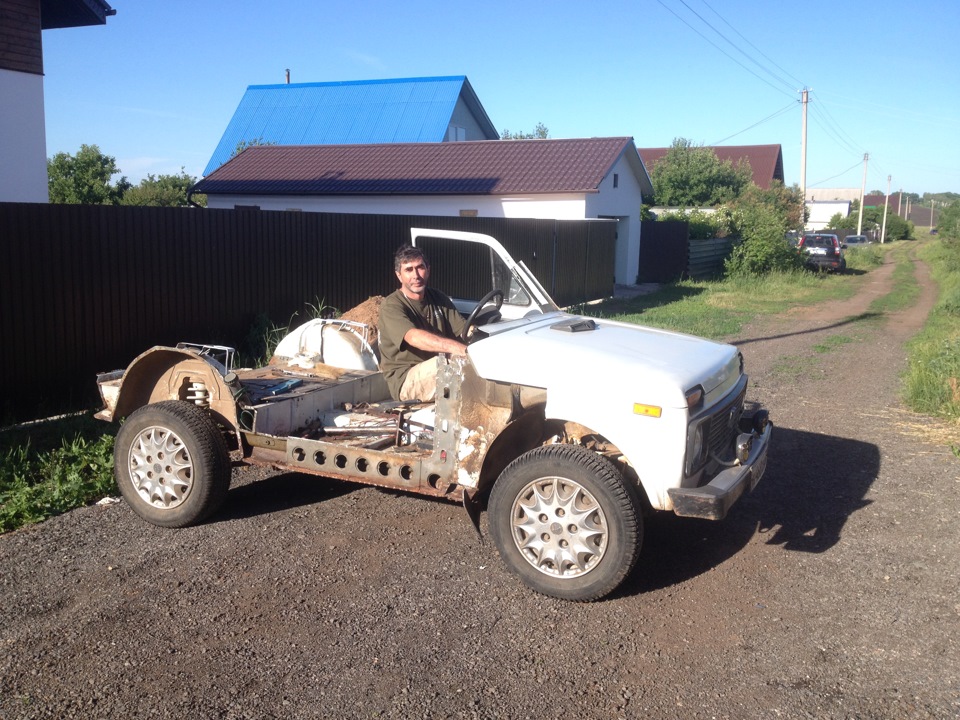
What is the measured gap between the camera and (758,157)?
55.3 m

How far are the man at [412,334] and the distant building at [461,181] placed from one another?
683 inches

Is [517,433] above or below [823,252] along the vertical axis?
below

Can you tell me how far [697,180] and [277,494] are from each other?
135 feet

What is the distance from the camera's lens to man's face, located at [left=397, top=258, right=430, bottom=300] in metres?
5.70

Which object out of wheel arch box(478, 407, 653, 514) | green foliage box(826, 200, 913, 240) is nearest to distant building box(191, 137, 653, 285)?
wheel arch box(478, 407, 653, 514)

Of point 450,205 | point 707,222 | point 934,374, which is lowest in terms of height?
point 934,374

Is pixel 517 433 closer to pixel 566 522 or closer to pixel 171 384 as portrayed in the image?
pixel 566 522

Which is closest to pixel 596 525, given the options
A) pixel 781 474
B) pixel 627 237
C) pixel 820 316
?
pixel 781 474

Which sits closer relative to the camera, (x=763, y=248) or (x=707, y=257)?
(x=763, y=248)

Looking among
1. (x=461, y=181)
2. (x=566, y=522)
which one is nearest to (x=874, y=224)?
(x=461, y=181)

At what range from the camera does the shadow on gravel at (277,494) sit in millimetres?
5734

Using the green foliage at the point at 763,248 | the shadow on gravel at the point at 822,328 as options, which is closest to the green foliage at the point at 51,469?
the shadow on gravel at the point at 822,328

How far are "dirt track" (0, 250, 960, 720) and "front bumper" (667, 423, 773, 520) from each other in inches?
22.8

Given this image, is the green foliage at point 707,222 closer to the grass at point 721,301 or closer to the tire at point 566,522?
the grass at point 721,301
